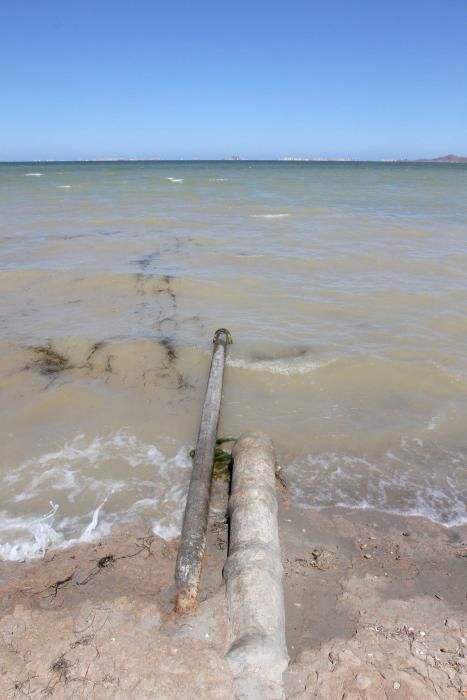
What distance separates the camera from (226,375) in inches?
287

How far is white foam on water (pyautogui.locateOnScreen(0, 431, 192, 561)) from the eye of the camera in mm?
4422

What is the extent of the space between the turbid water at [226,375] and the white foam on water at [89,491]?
0.02 m

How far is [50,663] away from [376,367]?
18.7 feet

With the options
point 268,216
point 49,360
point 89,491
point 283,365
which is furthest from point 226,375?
point 268,216

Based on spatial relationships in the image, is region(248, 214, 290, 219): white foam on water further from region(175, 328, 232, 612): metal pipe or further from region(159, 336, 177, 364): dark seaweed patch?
region(175, 328, 232, 612): metal pipe

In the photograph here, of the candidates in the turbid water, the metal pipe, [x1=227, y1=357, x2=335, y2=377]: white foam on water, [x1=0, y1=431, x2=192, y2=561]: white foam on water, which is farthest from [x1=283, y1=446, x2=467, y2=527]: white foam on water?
[x1=227, y1=357, x2=335, y2=377]: white foam on water

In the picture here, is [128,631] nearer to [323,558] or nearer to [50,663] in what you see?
[50,663]

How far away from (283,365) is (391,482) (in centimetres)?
273

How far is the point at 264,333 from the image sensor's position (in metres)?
8.66

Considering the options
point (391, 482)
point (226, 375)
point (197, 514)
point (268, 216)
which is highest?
point (268, 216)

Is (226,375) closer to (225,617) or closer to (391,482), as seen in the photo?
(391,482)

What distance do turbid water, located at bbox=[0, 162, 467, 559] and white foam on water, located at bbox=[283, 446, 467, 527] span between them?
0.06 ft

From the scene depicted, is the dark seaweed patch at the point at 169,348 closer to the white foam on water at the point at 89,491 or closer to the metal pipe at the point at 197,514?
the metal pipe at the point at 197,514

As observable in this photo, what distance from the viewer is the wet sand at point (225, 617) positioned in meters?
3.03
